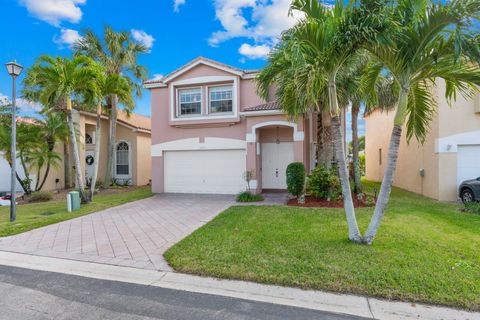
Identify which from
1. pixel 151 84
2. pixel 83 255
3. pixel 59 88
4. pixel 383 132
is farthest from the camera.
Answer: pixel 383 132

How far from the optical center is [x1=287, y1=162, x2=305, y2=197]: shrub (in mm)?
10664

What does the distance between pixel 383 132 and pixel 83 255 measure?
1975cm

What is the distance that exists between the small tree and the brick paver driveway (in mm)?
2738

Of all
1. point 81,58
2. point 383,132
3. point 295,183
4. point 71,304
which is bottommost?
point 71,304

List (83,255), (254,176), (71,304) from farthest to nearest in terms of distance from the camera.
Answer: (254,176) → (83,255) → (71,304)

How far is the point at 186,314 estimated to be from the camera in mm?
3492

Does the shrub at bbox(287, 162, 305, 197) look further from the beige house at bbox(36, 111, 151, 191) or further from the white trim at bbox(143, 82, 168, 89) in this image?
the beige house at bbox(36, 111, 151, 191)

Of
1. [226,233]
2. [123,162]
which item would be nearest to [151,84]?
[123,162]

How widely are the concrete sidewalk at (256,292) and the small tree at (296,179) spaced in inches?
268

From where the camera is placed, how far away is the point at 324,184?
10.5 meters

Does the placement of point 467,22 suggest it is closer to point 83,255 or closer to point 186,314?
point 186,314

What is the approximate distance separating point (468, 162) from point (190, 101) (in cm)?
1315

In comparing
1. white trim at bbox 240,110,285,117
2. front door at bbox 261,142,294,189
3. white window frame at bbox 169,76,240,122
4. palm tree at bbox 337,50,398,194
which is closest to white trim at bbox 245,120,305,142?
white trim at bbox 240,110,285,117

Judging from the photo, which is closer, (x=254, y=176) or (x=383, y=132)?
(x=254, y=176)
